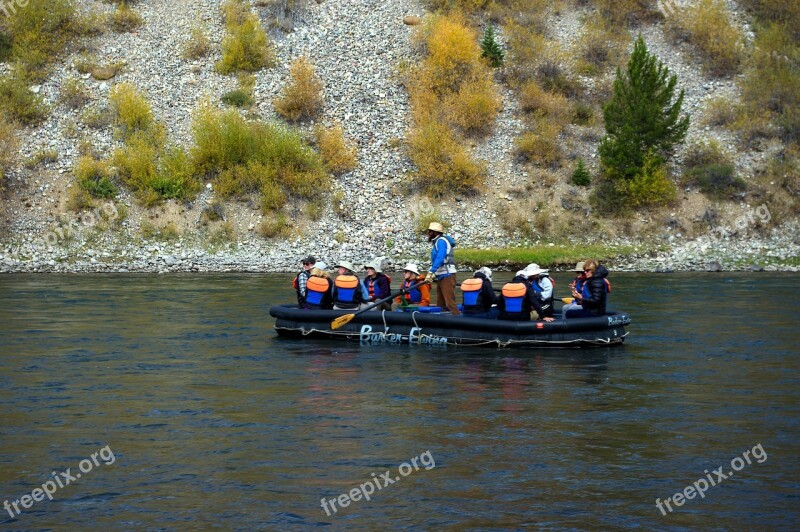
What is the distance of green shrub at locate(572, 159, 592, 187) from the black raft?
28.7 meters

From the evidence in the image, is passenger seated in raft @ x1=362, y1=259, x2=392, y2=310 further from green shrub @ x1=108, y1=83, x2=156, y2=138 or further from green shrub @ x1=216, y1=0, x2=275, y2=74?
green shrub @ x1=216, y1=0, x2=275, y2=74

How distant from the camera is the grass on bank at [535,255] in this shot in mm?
42031

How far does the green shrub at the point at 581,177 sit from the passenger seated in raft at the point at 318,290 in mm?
28324

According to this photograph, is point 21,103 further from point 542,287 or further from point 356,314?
point 542,287

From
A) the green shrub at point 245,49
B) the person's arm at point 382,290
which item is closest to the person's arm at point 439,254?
the person's arm at point 382,290

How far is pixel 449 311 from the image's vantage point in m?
21.8

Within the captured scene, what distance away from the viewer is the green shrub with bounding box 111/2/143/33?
58.4 m

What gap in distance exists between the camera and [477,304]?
20781 millimetres

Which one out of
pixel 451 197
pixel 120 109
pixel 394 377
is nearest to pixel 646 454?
pixel 394 377

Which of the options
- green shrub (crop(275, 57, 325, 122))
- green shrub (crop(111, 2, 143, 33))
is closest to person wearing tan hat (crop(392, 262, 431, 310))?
green shrub (crop(275, 57, 325, 122))

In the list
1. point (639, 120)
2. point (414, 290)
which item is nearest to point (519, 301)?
point (414, 290)

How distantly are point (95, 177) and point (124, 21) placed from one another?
1360 centimetres

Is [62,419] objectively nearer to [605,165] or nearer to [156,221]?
[156,221]

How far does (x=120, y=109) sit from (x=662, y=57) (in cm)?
2905
